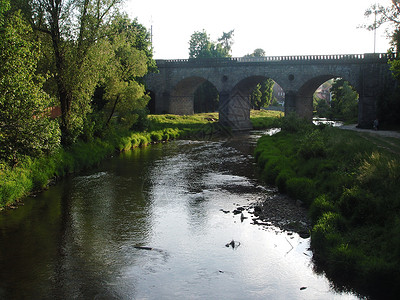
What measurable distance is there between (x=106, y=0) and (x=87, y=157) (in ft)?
30.5

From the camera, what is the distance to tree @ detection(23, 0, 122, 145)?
74.5 feet

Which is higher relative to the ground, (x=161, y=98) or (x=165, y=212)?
(x=161, y=98)

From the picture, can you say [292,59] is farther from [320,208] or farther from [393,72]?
[320,208]

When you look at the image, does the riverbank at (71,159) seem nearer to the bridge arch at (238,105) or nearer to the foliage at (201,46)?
the bridge arch at (238,105)

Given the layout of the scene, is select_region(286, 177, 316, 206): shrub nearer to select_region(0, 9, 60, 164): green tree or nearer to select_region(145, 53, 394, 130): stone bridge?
select_region(0, 9, 60, 164): green tree

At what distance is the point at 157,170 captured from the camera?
2423cm

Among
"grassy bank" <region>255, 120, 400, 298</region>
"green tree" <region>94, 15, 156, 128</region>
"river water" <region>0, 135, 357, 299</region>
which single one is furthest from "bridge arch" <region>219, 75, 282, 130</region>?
"grassy bank" <region>255, 120, 400, 298</region>

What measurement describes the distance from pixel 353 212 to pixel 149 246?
6.26m

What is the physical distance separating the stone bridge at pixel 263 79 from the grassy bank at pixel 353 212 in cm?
2507

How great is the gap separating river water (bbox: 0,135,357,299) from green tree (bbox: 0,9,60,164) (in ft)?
7.60

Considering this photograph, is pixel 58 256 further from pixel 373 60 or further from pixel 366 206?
pixel 373 60

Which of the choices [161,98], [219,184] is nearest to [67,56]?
[219,184]

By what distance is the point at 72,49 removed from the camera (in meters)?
23.1

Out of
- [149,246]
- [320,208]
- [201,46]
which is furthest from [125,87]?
[201,46]
